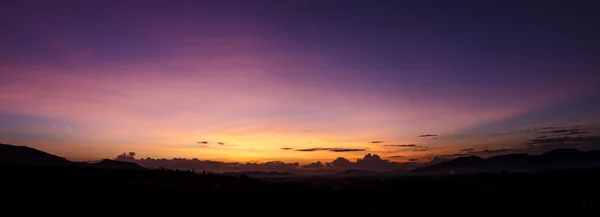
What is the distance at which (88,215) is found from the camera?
2015 inches

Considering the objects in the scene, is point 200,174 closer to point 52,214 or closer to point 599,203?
point 52,214

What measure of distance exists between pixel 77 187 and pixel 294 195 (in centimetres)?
3576

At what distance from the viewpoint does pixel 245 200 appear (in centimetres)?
6588

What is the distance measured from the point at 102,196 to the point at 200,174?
33.4 metres

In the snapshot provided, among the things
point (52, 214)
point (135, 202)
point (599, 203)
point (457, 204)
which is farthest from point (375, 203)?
point (52, 214)

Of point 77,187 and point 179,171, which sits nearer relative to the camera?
point 77,187

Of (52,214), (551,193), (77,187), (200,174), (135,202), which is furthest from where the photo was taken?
(200,174)

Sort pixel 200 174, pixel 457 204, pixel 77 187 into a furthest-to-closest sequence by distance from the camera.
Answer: pixel 200 174 → pixel 77 187 → pixel 457 204

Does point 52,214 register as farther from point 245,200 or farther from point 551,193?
point 551,193

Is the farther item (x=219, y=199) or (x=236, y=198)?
(x=236, y=198)

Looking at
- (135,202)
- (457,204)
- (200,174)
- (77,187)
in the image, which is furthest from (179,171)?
(457,204)

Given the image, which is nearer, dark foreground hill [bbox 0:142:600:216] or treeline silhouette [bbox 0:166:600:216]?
dark foreground hill [bbox 0:142:600:216]

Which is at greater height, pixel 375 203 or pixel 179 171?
pixel 179 171

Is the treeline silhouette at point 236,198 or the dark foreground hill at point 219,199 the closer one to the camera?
the dark foreground hill at point 219,199
